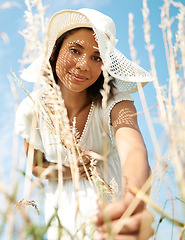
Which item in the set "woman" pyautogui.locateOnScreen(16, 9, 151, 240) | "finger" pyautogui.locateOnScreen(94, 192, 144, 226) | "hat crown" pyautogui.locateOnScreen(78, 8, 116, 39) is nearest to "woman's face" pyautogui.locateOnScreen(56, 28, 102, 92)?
"woman" pyautogui.locateOnScreen(16, 9, 151, 240)

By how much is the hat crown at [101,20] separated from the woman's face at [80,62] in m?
0.11

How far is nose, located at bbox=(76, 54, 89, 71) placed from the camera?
1691 millimetres

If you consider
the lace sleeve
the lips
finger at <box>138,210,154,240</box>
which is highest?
the lips

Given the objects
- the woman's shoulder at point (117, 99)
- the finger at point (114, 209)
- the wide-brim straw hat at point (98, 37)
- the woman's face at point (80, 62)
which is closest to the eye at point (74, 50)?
the woman's face at point (80, 62)

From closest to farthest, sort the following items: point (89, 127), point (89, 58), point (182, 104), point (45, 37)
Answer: point (182, 104) → point (45, 37) → point (89, 58) → point (89, 127)

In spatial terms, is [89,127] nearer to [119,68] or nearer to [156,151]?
[119,68]

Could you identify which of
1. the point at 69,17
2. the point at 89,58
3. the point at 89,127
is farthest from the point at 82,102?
the point at 69,17

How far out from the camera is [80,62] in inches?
67.7

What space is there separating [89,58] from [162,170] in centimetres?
114

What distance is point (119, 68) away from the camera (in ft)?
5.72

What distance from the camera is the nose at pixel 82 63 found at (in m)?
1.69

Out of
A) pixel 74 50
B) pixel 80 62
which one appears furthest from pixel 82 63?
pixel 74 50

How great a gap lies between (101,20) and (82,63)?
1.39ft

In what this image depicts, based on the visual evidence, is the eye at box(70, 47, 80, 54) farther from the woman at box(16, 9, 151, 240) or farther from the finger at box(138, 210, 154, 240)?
the finger at box(138, 210, 154, 240)
